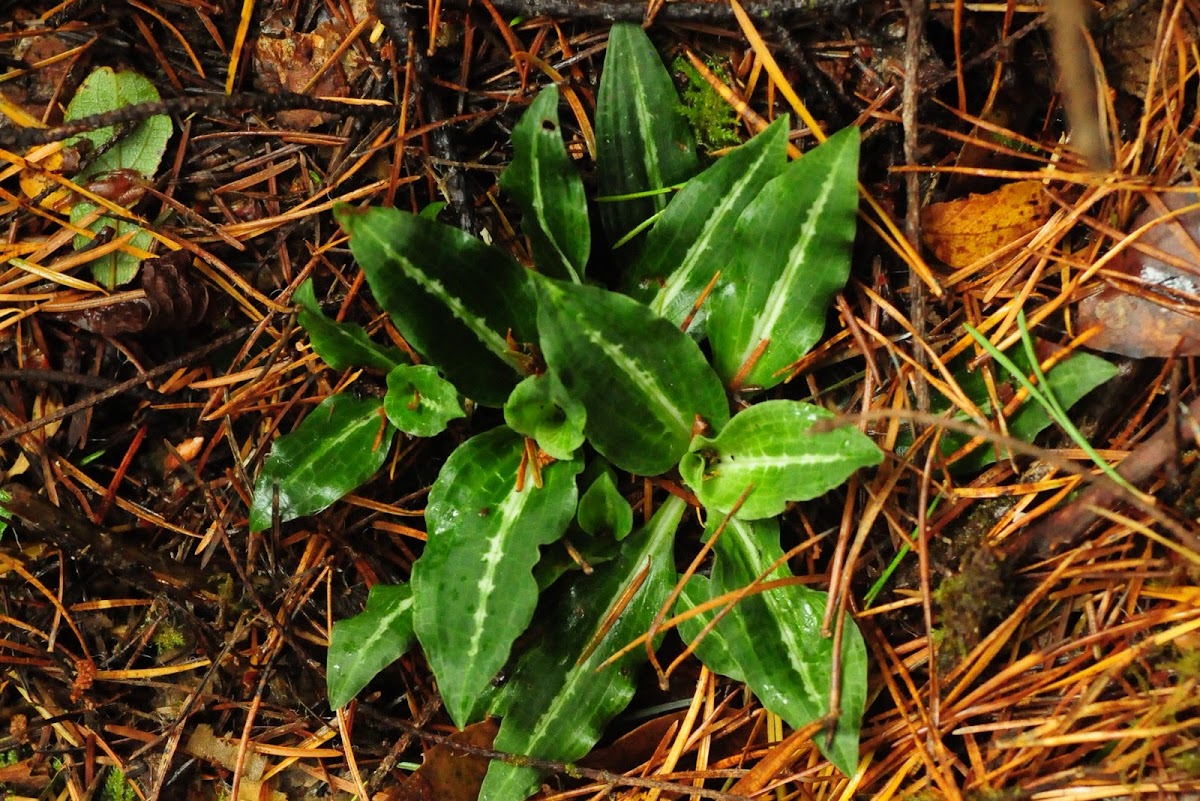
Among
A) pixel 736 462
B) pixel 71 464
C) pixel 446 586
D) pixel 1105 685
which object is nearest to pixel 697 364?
pixel 736 462

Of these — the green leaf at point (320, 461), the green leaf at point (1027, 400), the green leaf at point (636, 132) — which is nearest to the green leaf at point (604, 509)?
the green leaf at point (320, 461)

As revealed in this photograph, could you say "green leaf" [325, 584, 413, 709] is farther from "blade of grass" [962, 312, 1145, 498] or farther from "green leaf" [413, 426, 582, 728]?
"blade of grass" [962, 312, 1145, 498]

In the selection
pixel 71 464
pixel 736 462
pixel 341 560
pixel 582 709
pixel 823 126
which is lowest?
pixel 582 709

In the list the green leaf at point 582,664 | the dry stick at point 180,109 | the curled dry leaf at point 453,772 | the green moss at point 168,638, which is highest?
the dry stick at point 180,109

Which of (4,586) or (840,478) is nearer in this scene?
(840,478)

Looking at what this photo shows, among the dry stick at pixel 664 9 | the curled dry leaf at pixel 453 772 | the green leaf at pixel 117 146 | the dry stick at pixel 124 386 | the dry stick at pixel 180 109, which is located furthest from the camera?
the green leaf at pixel 117 146

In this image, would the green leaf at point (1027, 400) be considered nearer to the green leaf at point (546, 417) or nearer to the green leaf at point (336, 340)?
the green leaf at point (546, 417)

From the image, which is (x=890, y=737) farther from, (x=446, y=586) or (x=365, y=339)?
(x=365, y=339)
